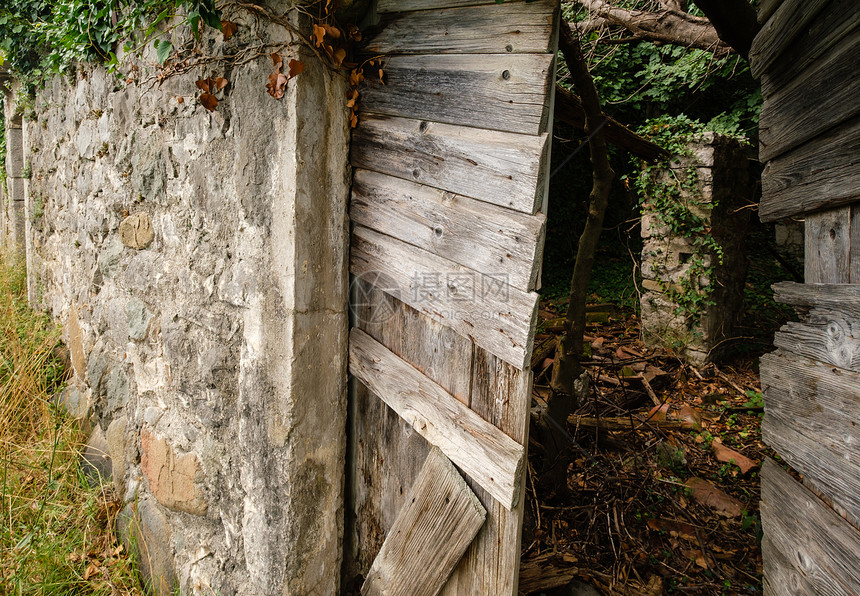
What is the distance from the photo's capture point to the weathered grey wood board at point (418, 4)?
1.43 meters

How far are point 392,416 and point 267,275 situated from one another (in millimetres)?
705

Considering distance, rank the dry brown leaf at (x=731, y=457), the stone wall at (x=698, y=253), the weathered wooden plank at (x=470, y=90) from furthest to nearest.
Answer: the stone wall at (x=698, y=253) < the dry brown leaf at (x=731, y=457) < the weathered wooden plank at (x=470, y=90)

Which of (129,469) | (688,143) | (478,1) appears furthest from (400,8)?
(688,143)

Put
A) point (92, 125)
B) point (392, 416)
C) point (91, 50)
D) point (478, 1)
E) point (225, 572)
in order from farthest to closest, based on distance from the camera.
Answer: point (92, 125) → point (91, 50) → point (225, 572) → point (392, 416) → point (478, 1)

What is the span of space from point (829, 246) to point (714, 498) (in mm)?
2933

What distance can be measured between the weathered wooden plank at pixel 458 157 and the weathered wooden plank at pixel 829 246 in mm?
791

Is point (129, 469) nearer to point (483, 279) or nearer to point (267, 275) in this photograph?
point (267, 275)

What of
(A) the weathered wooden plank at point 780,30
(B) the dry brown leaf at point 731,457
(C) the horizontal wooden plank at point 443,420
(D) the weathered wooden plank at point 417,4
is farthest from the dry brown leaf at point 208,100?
(B) the dry brown leaf at point 731,457

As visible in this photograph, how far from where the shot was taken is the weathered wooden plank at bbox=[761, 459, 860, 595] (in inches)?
46.9

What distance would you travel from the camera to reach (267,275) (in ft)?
5.72

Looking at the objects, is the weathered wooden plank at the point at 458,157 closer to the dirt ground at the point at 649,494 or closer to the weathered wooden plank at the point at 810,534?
the weathered wooden plank at the point at 810,534

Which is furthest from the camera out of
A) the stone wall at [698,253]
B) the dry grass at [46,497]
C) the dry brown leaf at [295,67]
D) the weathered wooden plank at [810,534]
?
the stone wall at [698,253]

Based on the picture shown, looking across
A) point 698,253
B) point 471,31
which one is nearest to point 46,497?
point 471,31

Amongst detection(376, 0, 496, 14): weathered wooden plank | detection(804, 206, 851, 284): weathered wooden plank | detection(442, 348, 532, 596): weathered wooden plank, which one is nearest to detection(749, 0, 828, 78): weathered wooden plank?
detection(804, 206, 851, 284): weathered wooden plank
